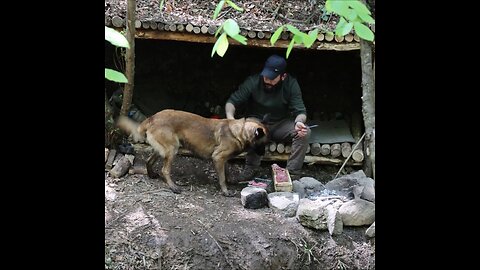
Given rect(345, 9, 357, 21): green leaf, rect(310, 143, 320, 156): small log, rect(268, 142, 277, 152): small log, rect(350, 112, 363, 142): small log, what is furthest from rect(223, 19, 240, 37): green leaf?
rect(350, 112, 363, 142): small log

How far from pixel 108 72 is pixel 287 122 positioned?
16.8 ft

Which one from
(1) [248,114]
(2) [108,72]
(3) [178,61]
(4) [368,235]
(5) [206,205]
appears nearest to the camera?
(2) [108,72]

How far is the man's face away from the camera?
298 inches

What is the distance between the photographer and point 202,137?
712 cm

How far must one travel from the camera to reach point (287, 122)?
8008 millimetres

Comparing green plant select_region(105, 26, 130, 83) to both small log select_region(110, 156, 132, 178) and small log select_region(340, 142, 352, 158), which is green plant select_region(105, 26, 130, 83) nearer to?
small log select_region(110, 156, 132, 178)

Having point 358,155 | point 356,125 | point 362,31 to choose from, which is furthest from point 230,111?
point 362,31

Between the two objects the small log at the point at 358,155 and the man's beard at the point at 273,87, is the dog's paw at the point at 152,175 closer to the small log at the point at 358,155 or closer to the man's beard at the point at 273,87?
the man's beard at the point at 273,87

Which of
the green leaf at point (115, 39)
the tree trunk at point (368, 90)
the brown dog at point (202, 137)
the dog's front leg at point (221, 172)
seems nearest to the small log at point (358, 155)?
the tree trunk at point (368, 90)

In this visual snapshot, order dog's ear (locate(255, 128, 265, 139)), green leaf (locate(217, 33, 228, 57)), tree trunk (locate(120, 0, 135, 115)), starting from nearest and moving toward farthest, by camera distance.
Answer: green leaf (locate(217, 33, 228, 57)) < tree trunk (locate(120, 0, 135, 115)) < dog's ear (locate(255, 128, 265, 139))

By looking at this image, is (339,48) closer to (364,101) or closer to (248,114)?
(364,101)

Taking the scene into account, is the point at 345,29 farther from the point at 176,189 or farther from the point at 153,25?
the point at 153,25

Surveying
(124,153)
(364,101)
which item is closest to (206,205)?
(124,153)

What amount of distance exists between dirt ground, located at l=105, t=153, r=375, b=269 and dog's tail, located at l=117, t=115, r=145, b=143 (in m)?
0.74
